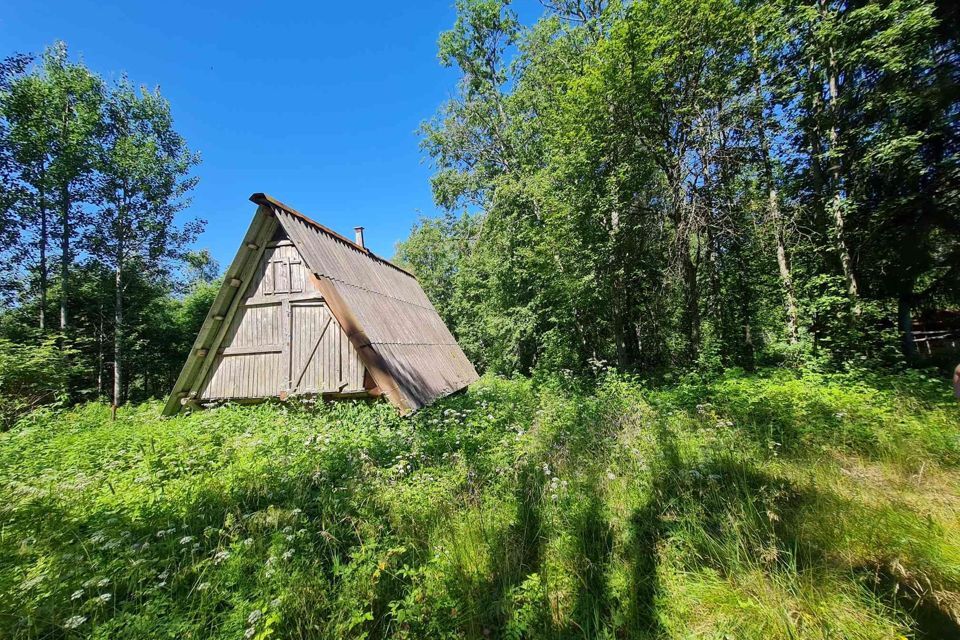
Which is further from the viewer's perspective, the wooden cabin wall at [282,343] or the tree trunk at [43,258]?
the tree trunk at [43,258]

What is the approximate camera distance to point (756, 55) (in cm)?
754

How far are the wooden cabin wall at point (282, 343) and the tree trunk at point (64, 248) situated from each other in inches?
506

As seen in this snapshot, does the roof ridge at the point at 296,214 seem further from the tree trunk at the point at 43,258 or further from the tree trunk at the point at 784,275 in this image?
the tree trunk at the point at 43,258

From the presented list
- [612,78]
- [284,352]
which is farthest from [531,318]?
[284,352]

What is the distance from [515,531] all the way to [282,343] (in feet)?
22.1

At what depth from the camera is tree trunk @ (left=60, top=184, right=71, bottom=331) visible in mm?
13992

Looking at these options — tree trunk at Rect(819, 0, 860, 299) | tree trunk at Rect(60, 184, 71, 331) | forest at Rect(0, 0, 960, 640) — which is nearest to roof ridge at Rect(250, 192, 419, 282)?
forest at Rect(0, 0, 960, 640)

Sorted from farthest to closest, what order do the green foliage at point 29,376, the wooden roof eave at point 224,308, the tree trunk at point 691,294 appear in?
the tree trunk at point 691,294, the green foliage at point 29,376, the wooden roof eave at point 224,308

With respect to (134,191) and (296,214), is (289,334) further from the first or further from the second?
(134,191)

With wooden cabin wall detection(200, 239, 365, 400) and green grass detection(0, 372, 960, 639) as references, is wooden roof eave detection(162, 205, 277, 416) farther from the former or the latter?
green grass detection(0, 372, 960, 639)

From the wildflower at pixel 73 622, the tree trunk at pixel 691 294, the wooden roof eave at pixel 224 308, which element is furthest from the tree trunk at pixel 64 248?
the tree trunk at pixel 691 294

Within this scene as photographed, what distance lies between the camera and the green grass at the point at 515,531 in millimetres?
2049

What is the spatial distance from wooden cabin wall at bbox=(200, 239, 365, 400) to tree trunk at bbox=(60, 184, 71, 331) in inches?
506

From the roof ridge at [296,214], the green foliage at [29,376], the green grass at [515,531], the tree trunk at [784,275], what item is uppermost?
the roof ridge at [296,214]
